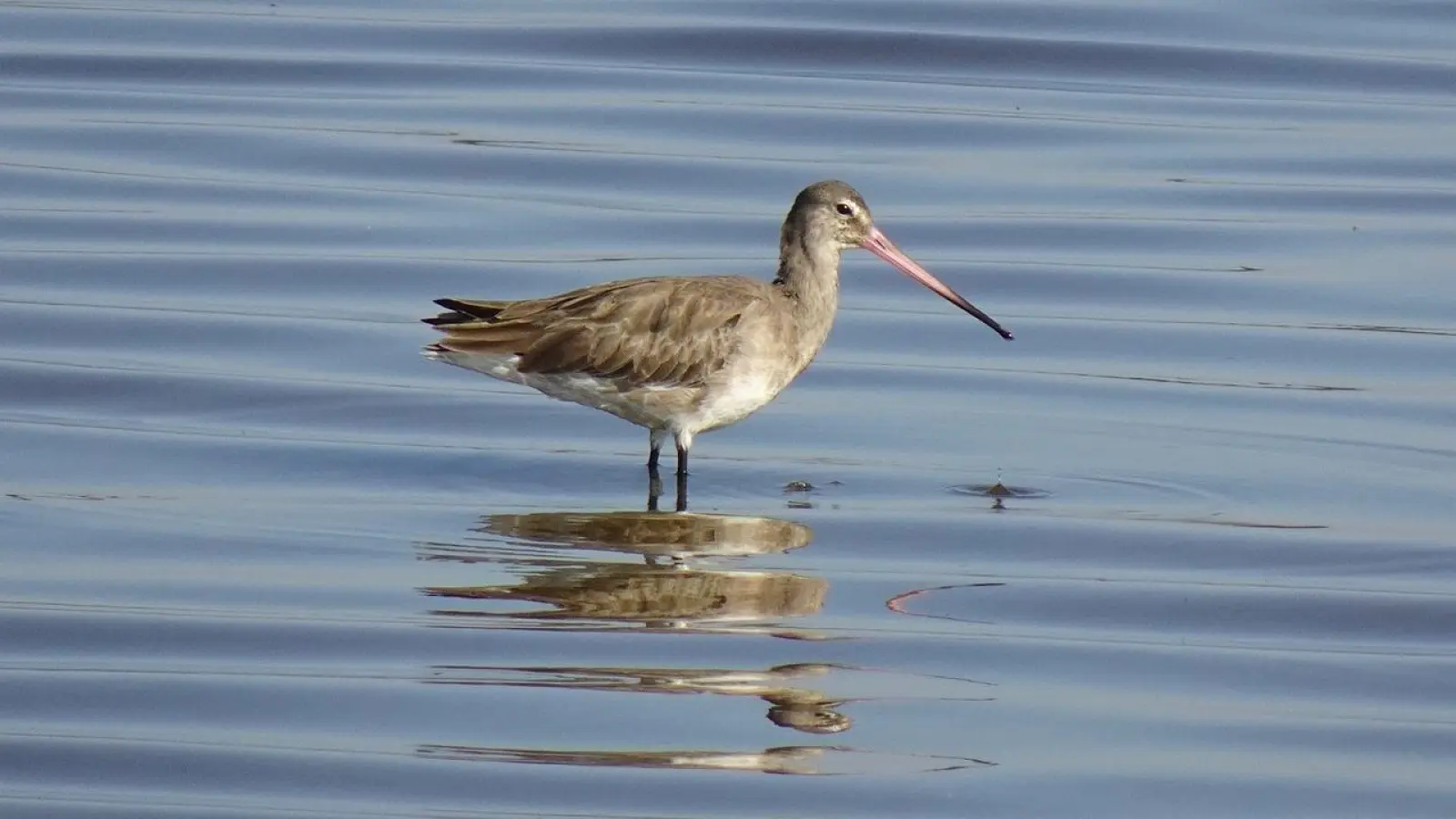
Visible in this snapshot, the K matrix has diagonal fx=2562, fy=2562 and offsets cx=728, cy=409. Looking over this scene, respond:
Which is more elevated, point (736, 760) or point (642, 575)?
point (642, 575)

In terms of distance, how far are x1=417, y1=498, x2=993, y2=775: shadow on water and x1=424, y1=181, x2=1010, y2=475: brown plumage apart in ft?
2.43

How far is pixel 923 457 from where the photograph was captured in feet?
35.8

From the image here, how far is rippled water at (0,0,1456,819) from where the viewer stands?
7305 millimetres

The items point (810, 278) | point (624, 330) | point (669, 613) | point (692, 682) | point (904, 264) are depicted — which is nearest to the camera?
point (692, 682)

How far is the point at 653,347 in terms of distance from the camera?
421 inches

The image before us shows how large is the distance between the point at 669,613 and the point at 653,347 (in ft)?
7.73

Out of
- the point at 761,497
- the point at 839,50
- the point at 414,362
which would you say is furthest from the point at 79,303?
the point at 839,50

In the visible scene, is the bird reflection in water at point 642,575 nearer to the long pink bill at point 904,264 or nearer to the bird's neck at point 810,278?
the bird's neck at point 810,278

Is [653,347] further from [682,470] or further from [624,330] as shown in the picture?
[682,470]

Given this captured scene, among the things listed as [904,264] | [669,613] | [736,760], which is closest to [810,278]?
[904,264]

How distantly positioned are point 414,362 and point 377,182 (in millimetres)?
3937

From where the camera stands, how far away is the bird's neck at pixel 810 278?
1108 centimetres

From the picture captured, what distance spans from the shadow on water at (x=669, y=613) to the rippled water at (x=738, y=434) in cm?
2

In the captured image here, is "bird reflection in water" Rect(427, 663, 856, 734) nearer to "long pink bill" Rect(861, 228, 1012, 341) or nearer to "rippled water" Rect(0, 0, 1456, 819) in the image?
"rippled water" Rect(0, 0, 1456, 819)
